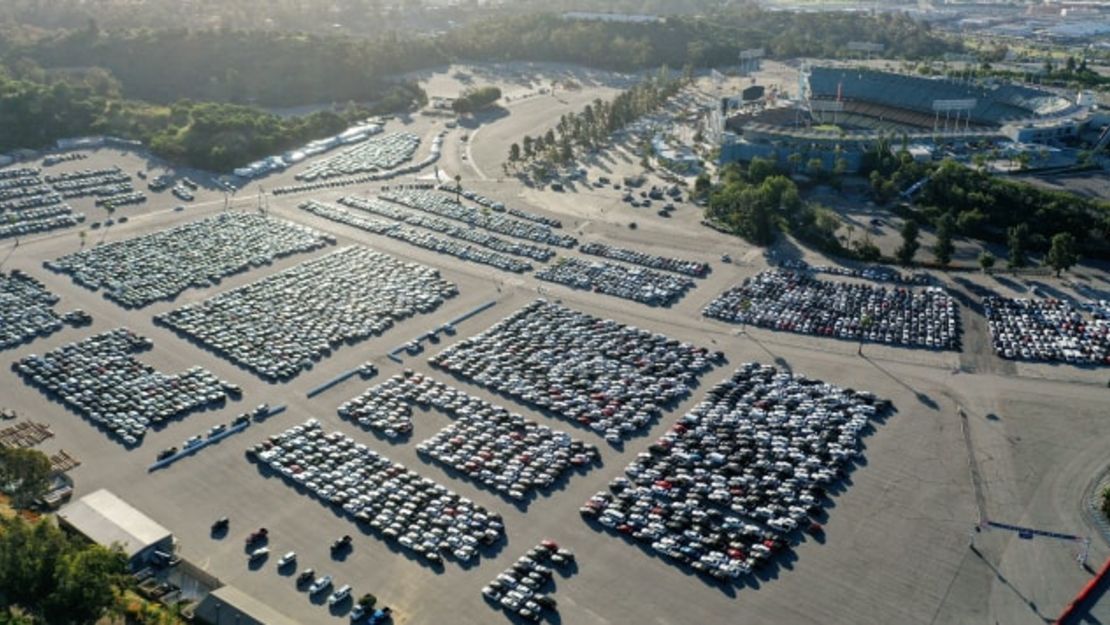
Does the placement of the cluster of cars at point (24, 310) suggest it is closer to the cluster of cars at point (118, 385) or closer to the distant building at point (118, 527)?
the cluster of cars at point (118, 385)

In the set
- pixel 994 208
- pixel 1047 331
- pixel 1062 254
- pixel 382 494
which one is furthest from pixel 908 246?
pixel 382 494

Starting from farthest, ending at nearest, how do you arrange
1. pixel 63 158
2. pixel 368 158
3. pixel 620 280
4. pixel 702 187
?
1. pixel 368 158
2. pixel 63 158
3. pixel 702 187
4. pixel 620 280

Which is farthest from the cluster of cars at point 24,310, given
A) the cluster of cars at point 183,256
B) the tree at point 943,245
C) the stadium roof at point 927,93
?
the stadium roof at point 927,93

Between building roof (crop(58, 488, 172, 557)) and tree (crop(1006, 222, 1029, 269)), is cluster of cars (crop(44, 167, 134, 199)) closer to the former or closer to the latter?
building roof (crop(58, 488, 172, 557))

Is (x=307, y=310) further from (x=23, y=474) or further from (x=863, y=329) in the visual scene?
(x=863, y=329)

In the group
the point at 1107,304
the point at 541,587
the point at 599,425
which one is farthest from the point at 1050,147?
the point at 541,587

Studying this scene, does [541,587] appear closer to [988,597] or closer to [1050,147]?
[988,597]
